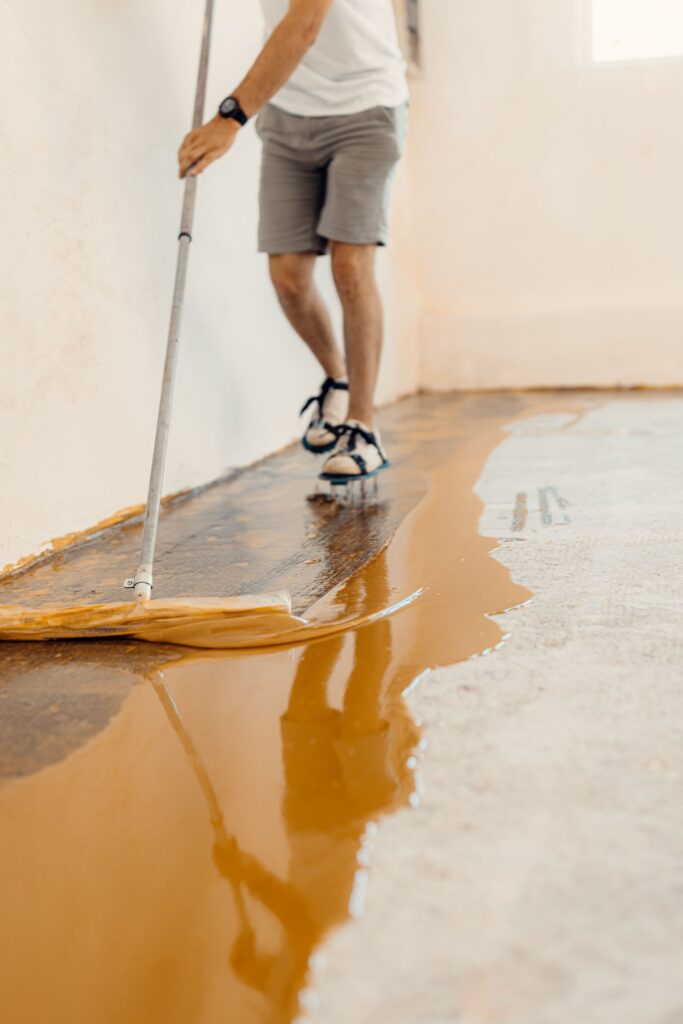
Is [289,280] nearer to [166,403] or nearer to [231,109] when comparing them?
[231,109]

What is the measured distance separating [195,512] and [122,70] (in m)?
0.91

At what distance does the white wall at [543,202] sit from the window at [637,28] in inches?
5.5

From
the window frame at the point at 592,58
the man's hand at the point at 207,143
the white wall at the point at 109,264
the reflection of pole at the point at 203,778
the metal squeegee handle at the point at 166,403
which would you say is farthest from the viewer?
the window frame at the point at 592,58

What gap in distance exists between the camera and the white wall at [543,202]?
4.41m

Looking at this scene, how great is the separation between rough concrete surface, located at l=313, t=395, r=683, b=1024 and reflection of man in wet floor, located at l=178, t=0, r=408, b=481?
985 millimetres

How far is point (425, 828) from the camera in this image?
0.77 metres

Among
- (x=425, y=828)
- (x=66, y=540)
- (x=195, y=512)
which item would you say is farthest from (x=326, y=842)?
(x=195, y=512)

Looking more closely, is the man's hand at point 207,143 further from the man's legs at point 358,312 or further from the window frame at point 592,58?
the window frame at point 592,58

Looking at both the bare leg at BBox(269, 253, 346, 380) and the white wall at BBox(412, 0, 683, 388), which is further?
the white wall at BBox(412, 0, 683, 388)

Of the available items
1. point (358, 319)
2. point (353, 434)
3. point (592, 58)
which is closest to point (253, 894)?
point (353, 434)

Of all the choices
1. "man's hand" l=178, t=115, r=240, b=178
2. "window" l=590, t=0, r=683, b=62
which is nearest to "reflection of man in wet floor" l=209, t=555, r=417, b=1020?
"man's hand" l=178, t=115, r=240, b=178

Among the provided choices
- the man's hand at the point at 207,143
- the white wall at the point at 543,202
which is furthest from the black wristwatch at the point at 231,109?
the white wall at the point at 543,202

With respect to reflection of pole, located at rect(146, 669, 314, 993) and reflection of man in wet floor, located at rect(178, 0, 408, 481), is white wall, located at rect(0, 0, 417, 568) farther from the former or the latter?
reflection of pole, located at rect(146, 669, 314, 993)

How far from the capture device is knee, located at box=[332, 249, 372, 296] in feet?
7.27
